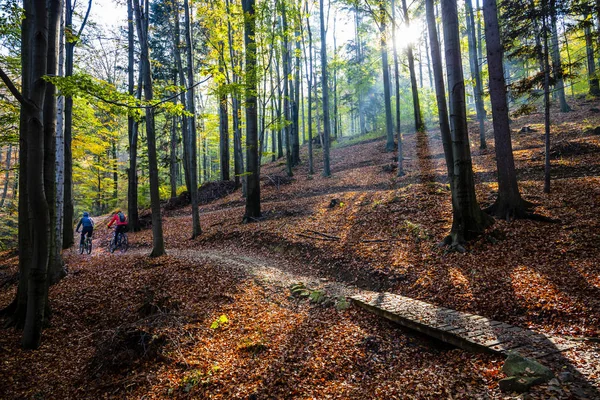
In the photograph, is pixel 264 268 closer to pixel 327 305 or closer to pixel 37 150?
pixel 327 305

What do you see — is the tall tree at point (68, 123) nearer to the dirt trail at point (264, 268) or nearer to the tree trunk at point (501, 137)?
the dirt trail at point (264, 268)

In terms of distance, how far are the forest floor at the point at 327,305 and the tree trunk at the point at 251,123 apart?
7.28 feet

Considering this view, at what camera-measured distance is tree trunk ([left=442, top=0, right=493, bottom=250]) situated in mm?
7754

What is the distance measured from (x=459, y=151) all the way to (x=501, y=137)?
1.77m

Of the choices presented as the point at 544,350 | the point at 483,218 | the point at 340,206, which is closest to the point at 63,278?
the point at 340,206

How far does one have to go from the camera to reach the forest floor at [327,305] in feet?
14.1

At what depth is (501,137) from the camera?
27.9 feet

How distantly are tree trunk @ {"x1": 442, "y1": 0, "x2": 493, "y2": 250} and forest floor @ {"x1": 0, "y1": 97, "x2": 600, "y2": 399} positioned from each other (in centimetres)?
47

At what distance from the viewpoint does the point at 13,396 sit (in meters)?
4.39

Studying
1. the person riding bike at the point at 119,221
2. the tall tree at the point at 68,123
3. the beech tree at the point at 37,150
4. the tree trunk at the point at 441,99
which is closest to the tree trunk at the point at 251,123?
the person riding bike at the point at 119,221

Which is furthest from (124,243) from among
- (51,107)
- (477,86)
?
(477,86)

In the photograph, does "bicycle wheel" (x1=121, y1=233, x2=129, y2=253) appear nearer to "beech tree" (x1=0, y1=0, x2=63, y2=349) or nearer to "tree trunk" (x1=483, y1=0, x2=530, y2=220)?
"beech tree" (x1=0, y1=0, x2=63, y2=349)

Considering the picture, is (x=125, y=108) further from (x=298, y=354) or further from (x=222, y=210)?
(x=222, y=210)

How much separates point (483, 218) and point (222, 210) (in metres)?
14.3
